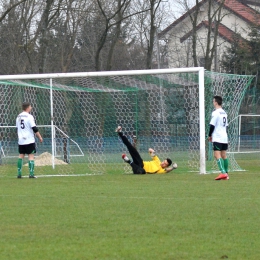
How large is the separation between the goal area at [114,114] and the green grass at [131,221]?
5.50m

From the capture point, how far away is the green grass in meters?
7.57

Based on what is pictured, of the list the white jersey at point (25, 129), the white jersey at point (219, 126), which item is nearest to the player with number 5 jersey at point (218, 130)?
the white jersey at point (219, 126)

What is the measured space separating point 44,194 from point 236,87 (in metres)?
9.79

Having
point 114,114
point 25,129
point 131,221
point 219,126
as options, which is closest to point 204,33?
point 114,114

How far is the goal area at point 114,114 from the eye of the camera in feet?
70.4

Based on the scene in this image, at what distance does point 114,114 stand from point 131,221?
14121 millimetres

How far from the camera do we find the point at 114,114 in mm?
23688

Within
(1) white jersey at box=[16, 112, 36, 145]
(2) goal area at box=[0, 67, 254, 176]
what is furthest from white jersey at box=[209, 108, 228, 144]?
(1) white jersey at box=[16, 112, 36, 145]

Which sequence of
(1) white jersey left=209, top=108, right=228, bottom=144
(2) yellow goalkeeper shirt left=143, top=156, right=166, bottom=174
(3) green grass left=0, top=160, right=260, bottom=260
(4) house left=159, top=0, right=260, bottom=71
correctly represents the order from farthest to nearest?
(4) house left=159, top=0, right=260, bottom=71 < (2) yellow goalkeeper shirt left=143, top=156, right=166, bottom=174 < (1) white jersey left=209, top=108, right=228, bottom=144 < (3) green grass left=0, top=160, right=260, bottom=260

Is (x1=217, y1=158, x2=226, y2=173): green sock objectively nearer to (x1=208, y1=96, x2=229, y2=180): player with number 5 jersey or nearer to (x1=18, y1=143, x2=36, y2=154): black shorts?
(x1=208, y1=96, x2=229, y2=180): player with number 5 jersey

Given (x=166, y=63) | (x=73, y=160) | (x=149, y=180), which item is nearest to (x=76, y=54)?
(x=166, y=63)

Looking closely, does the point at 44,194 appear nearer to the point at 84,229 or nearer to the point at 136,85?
the point at 84,229

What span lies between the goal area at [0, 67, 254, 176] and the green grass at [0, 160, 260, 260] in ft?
18.0

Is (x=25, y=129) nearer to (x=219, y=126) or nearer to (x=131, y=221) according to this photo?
(x=219, y=126)
